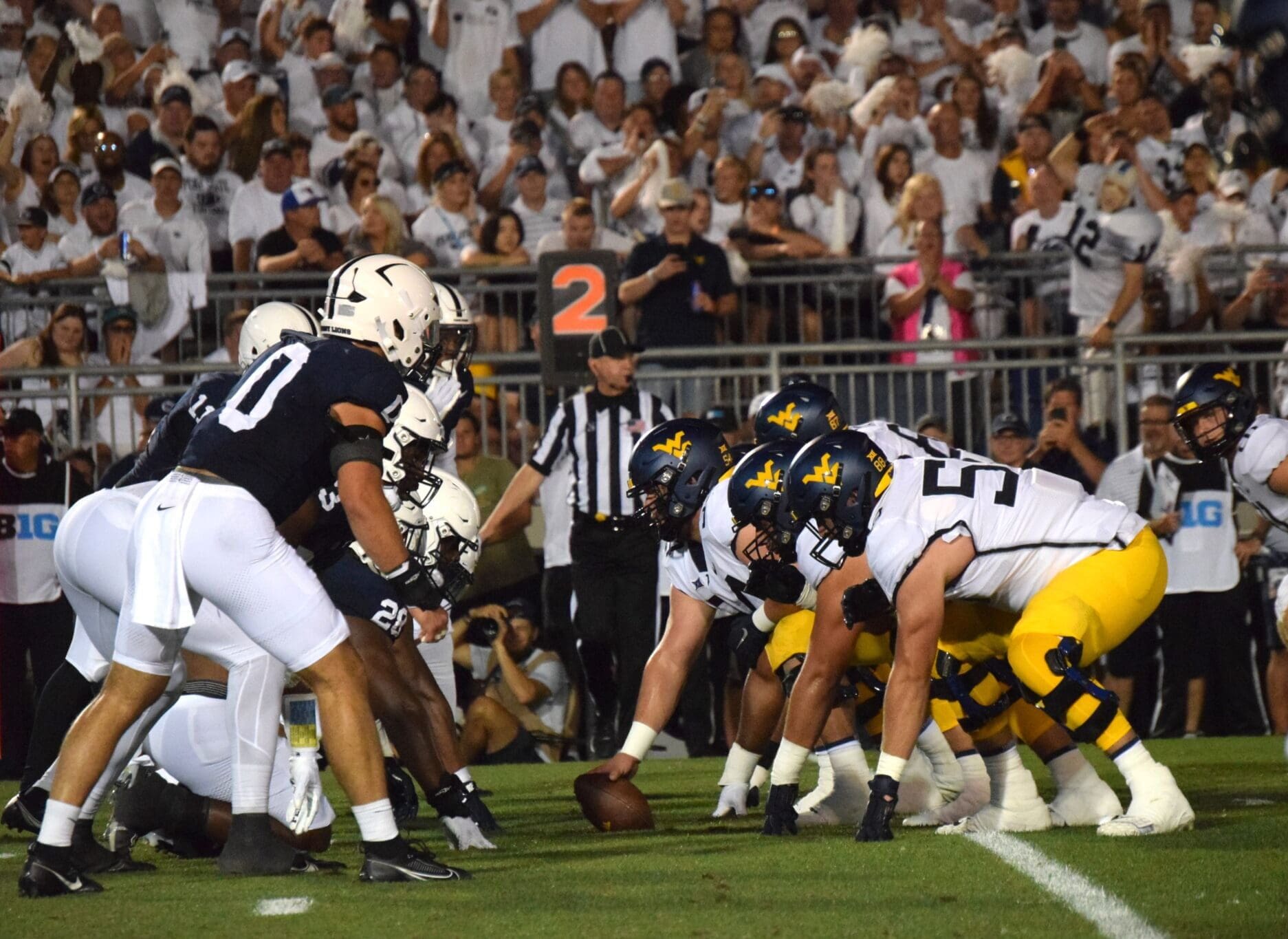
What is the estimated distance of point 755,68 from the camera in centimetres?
1405

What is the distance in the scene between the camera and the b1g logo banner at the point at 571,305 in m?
10.5

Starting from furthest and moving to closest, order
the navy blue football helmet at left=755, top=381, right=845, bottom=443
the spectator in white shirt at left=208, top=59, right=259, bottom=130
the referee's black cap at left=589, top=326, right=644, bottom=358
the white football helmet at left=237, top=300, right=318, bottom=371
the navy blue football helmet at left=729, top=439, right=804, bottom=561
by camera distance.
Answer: the spectator in white shirt at left=208, top=59, right=259, bottom=130 → the referee's black cap at left=589, top=326, right=644, bottom=358 → the navy blue football helmet at left=755, top=381, right=845, bottom=443 → the white football helmet at left=237, top=300, right=318, bottom=371 → the navy blue football helmet at left=729, top=439, right=804, bottom=561

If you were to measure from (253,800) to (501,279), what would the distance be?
6.28 meters

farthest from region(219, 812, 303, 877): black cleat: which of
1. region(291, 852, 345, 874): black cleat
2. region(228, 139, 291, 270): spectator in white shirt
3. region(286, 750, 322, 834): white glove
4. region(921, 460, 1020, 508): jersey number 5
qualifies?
region(228, 139, 291, 270): spectator in white shirt

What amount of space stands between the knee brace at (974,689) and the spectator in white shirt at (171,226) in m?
6.79

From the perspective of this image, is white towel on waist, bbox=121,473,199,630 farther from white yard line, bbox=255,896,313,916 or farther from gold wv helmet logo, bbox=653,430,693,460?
gold wv helmet logo, bbox=653,430,693,460

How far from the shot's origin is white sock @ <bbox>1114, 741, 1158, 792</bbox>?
610 cm

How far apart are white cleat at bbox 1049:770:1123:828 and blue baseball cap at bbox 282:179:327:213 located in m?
6.70

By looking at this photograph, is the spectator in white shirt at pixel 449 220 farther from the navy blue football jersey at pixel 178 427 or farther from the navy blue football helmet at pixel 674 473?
the navy blue football jersey at pixel 178 427

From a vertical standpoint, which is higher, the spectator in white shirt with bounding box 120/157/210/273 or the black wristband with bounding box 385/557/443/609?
the spectator in white shirt with bounding box 120/157/210/273

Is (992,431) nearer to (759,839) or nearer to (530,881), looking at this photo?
(759,839)

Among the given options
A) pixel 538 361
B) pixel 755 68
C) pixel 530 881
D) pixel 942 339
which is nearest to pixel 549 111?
pixel 755 68

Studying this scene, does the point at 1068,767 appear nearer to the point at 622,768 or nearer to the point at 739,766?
the point at 739,766

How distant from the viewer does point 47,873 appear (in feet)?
17.4
